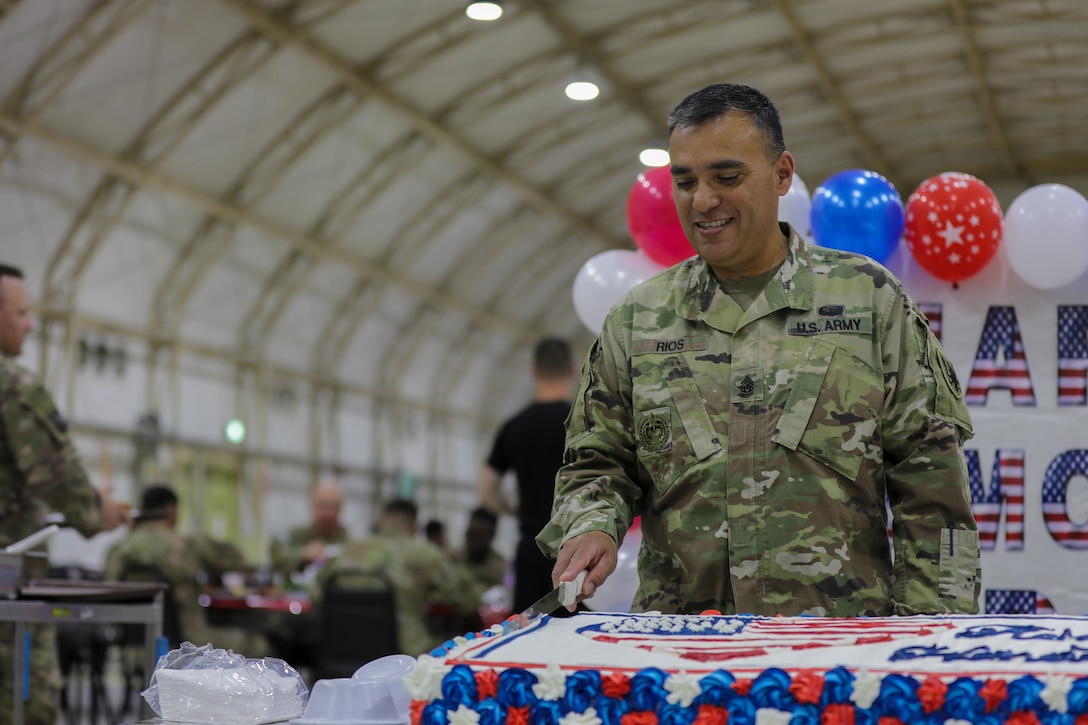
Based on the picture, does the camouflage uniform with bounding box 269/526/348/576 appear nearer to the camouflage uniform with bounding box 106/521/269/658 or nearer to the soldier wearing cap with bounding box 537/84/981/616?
the camouflage uniform with bounding box 106/521/269/658

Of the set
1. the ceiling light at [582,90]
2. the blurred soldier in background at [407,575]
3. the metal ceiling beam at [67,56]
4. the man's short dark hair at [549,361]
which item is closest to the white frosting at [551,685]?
the man's short dark hair at [549,361]

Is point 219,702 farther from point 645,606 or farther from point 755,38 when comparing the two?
point 755,38

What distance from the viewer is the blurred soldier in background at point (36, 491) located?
3.62m

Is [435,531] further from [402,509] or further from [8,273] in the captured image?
[8,273]

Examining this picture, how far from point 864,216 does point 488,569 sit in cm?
438

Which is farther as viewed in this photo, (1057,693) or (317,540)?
(317,540)

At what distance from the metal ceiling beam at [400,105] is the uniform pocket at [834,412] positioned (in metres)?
11.0

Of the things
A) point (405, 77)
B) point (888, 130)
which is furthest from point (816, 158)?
point (405, 77)

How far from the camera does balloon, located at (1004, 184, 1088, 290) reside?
4.02 meters

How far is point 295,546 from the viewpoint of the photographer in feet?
27.8

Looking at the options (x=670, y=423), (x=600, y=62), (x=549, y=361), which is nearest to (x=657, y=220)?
(x=549, y=361)

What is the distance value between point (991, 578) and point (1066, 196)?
1326 millimetres

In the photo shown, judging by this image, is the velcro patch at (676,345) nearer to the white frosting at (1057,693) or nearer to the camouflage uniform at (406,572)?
the white frosting at (1057,693)

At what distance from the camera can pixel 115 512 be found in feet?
12.2
